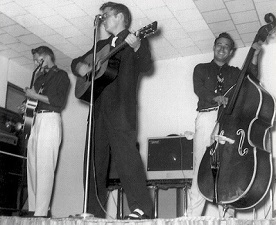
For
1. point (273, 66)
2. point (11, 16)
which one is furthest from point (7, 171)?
point (273, 66)

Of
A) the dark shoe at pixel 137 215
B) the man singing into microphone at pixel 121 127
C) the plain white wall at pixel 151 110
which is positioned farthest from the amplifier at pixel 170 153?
the dark shoe at pixel 137 215

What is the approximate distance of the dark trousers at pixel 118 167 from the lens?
239 cm

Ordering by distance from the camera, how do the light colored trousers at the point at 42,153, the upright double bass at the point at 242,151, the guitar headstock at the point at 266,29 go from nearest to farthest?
the upright double bass at the point at 242,151 < the guitar headstock at the point at 266,29 < the light colored trousers at the point at 42,153

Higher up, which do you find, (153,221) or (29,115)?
(29,115)

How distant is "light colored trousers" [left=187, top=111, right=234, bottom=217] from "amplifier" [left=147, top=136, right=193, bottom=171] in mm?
1089

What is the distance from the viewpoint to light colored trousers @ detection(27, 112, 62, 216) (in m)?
3.62

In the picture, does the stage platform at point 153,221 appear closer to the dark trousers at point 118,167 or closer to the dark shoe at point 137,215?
the dark shoe at point 137,215

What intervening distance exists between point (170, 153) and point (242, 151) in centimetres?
195

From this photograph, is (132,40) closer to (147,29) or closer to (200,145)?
(147,29)

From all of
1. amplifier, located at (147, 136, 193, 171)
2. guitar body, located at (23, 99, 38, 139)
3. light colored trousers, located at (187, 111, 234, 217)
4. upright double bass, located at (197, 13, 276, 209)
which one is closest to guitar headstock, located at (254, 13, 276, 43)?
upright double bass, located at (197, 13, 276, 209)

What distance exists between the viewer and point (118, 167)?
2.49 metres

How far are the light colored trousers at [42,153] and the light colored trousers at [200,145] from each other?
4.36ft

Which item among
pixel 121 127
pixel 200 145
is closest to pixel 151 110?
pixel 200 145

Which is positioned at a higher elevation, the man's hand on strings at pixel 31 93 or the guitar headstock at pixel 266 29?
the guitar headstock at pixel 266 29
